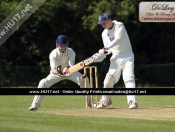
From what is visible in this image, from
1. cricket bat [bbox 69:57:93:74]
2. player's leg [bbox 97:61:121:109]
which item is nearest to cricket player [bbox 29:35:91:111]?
cricket bat [bbox 69:57:93:74]

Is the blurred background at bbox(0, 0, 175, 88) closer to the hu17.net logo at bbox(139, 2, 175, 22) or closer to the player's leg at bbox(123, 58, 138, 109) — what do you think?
the hu17.net logo at bbox(139, 2, 175, 22)

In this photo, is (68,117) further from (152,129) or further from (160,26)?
(160,26)

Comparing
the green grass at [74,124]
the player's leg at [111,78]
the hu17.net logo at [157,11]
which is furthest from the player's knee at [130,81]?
the hu17.net logo at [157,11]

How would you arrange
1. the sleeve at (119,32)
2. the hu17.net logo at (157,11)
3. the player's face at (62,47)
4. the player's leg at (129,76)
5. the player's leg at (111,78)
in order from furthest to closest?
1. the hu17.net logo at (157,11)
2. the player's face at (62,47)
3. the player's leg at (111,78)
4. the sleeve at (119,32)
5. the player's leg at (129,76)

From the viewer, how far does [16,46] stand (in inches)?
1480

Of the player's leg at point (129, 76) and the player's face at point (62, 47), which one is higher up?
the player's face at point (62, 47)

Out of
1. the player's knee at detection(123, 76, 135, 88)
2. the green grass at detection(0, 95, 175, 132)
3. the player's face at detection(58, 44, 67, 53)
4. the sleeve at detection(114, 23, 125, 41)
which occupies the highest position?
the sleeve at detection(114, 23, 125, 41)

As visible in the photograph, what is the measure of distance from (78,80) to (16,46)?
73.1ft

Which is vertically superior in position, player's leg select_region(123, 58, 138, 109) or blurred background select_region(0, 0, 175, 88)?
blurred background select_region(0, 0, 175, 88)

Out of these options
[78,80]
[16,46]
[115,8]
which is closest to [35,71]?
[16,46]

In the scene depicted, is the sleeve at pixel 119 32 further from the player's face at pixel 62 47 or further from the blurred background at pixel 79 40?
the blurred background at pixel 79 40

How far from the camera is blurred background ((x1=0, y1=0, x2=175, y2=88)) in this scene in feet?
117

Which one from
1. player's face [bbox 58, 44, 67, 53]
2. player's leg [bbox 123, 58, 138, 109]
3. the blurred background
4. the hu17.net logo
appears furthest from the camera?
the blurred background

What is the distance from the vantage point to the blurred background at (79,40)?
35594 mm
